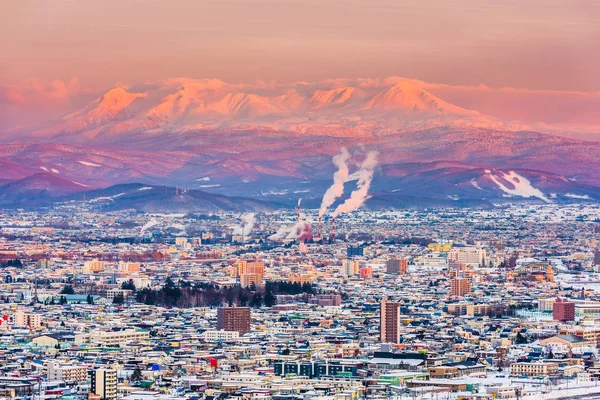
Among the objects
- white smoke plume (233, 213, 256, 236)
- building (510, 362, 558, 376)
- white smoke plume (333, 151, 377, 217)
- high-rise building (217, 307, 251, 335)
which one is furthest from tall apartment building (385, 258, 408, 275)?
white smoke plume (333, 151, 377, 217)

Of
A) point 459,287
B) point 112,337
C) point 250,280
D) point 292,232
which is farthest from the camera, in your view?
point 292,232

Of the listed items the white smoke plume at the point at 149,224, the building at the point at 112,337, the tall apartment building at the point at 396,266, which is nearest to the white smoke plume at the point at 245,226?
the white smoke plume at the point at 149,224

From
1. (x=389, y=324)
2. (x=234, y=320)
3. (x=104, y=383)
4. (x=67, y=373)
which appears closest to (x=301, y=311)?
(x=234, y=320)

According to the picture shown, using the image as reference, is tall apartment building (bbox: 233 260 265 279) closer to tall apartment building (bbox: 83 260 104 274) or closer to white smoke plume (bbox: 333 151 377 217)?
tall apartment building (bbox: 83 260 104 274)

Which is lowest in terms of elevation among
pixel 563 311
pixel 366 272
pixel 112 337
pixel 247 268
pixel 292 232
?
pixel 112 337

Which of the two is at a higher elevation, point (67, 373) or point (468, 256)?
point (468, 256)

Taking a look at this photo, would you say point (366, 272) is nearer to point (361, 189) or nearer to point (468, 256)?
point (468, 256)

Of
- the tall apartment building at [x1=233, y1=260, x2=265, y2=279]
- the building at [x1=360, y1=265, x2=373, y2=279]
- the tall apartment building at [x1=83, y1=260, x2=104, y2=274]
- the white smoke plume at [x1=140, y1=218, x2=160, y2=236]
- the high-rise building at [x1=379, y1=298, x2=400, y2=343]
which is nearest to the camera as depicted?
the high-rise building at [x1=379, y1=298, x2=400, y2=343]
